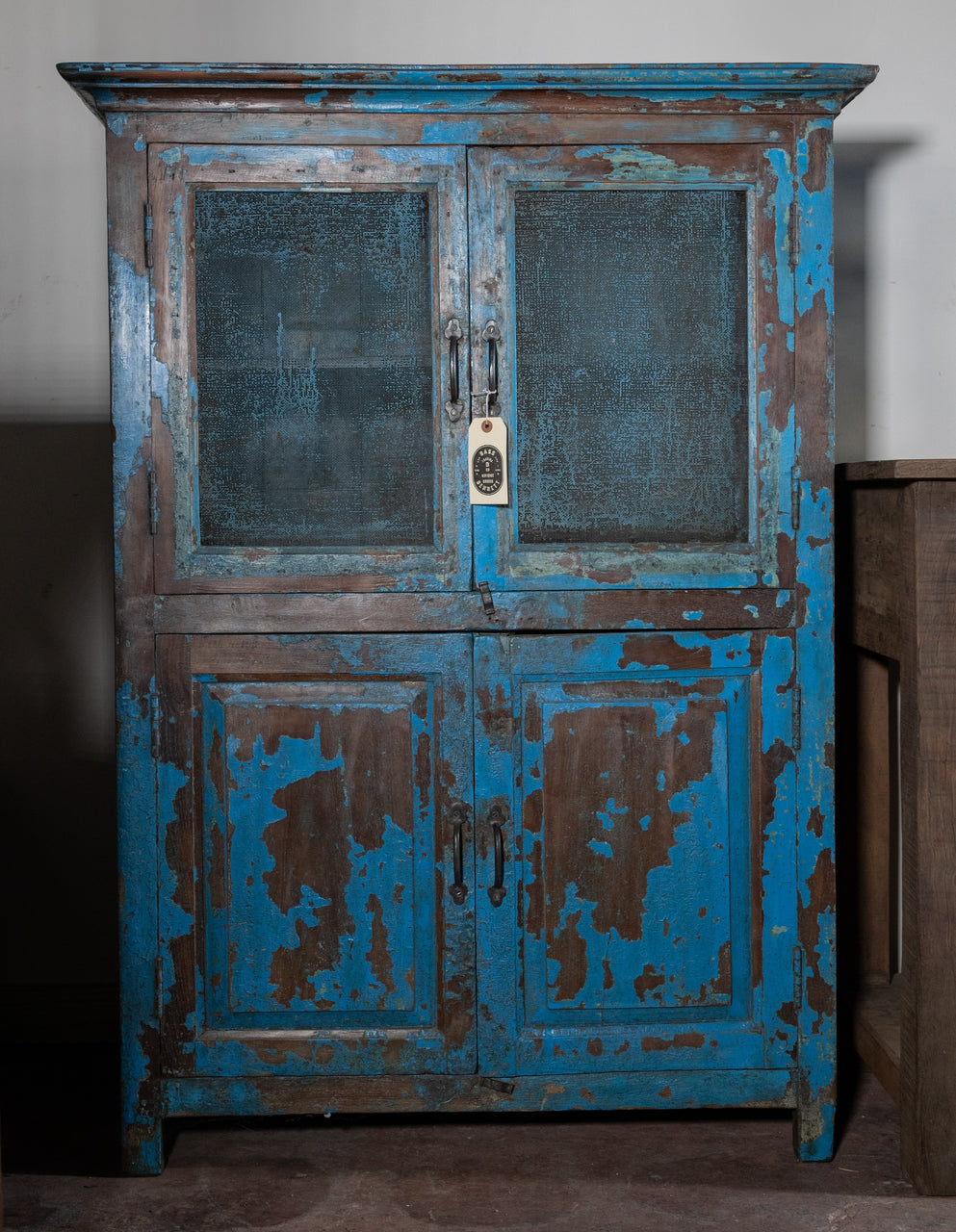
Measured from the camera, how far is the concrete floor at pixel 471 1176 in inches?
80.0

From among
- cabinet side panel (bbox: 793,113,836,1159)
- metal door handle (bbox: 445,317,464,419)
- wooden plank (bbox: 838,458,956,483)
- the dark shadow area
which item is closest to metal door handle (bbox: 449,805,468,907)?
cabinet side panel (bbox: 793,113,836,1159)

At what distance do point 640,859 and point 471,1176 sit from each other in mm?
685

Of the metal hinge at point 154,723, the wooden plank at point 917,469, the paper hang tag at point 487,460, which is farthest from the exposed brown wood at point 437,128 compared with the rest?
the metal hinge at point 154,723

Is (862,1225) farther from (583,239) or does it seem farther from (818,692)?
(583,239)

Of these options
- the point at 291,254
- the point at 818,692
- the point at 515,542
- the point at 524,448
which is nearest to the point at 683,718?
the point at 818,692

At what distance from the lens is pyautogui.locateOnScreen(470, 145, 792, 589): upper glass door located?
212cm

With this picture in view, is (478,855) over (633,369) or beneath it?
beneath

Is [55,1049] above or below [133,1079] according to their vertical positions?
below

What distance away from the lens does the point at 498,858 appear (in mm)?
2178

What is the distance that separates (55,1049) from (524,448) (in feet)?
6.27

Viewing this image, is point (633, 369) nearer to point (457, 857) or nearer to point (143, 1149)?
point (457, 857)

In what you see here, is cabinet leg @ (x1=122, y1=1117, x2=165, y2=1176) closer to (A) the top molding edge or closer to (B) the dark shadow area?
(B) the dark shadow area

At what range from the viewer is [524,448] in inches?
85.0

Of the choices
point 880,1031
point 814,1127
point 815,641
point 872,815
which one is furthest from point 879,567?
point 814,1127
